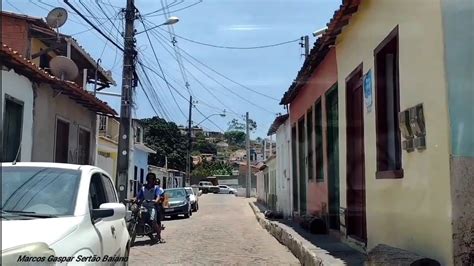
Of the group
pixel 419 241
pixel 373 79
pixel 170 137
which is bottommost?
pixel 419 241

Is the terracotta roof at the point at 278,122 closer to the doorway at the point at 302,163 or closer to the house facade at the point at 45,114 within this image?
the doorway at the point at 302,163

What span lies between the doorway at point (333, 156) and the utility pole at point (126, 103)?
6107mm

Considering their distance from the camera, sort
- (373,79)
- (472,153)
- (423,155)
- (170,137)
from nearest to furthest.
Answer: (472,153) < (423,155) < (373,79) < (170,137)

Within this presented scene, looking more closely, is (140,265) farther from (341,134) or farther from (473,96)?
(473,96)

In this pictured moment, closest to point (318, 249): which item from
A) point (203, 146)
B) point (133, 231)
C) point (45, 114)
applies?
point (133, 231)

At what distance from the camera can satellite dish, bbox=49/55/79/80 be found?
13375 millimetres

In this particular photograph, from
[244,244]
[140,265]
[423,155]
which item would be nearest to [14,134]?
[140,265]

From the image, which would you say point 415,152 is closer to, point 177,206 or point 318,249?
point 318,249

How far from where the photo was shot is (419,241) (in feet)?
19.8

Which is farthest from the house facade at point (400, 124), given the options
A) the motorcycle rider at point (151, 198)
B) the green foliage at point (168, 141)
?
the green foliage at point (168, 141)

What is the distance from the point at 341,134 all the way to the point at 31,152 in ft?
21.4

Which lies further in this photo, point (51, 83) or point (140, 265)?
point (51, 83)

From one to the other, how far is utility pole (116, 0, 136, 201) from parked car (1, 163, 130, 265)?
10.1 meters

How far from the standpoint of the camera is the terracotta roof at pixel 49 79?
30.1ft
